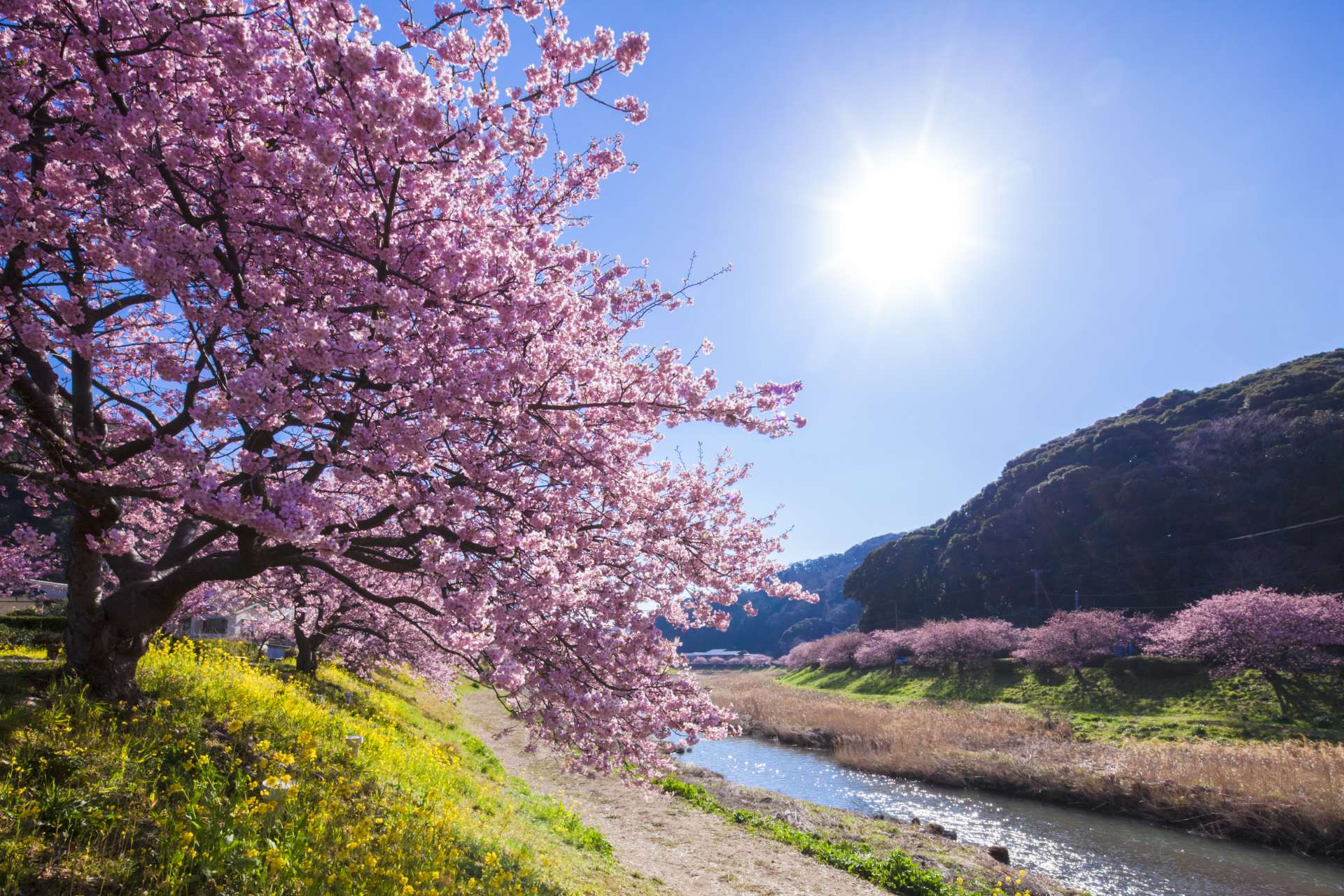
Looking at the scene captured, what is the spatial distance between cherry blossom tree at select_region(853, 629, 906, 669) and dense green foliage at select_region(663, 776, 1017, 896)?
50.3m

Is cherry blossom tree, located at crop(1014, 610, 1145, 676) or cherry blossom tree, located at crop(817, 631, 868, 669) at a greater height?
cherry blossom tree, located at crop(1014, 610, 1145, 676)

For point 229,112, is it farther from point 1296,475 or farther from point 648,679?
point 1296,475

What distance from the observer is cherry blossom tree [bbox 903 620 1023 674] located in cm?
5244

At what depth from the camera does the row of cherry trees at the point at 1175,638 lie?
32.4 metres

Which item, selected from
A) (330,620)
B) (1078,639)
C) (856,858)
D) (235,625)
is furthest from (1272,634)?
(235,625)

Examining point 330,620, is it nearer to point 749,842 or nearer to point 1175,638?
point 749,842

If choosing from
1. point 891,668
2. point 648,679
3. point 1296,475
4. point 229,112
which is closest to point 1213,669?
point 1296,475

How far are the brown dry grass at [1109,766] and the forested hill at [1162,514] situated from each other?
28.9 m

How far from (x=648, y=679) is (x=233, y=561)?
4.93 meters

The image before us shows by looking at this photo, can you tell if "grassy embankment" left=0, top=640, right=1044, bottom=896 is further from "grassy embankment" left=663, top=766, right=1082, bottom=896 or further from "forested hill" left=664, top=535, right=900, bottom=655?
"forested hill" left=664, top=535, right=900, bottom=655

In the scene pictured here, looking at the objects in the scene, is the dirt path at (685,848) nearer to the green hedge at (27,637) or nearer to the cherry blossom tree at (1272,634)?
the green hedge at (27,637)

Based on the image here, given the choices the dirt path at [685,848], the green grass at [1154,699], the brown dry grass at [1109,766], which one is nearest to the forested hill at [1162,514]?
the green grass at [1154,699]

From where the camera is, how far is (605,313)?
7945mm

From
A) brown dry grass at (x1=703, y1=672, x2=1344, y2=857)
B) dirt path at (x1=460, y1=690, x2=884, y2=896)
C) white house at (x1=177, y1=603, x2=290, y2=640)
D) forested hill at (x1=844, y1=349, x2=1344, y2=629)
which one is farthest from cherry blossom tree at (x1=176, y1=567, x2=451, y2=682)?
forested hill at (x1=844, y1=349, x2=1344, y2=629)
